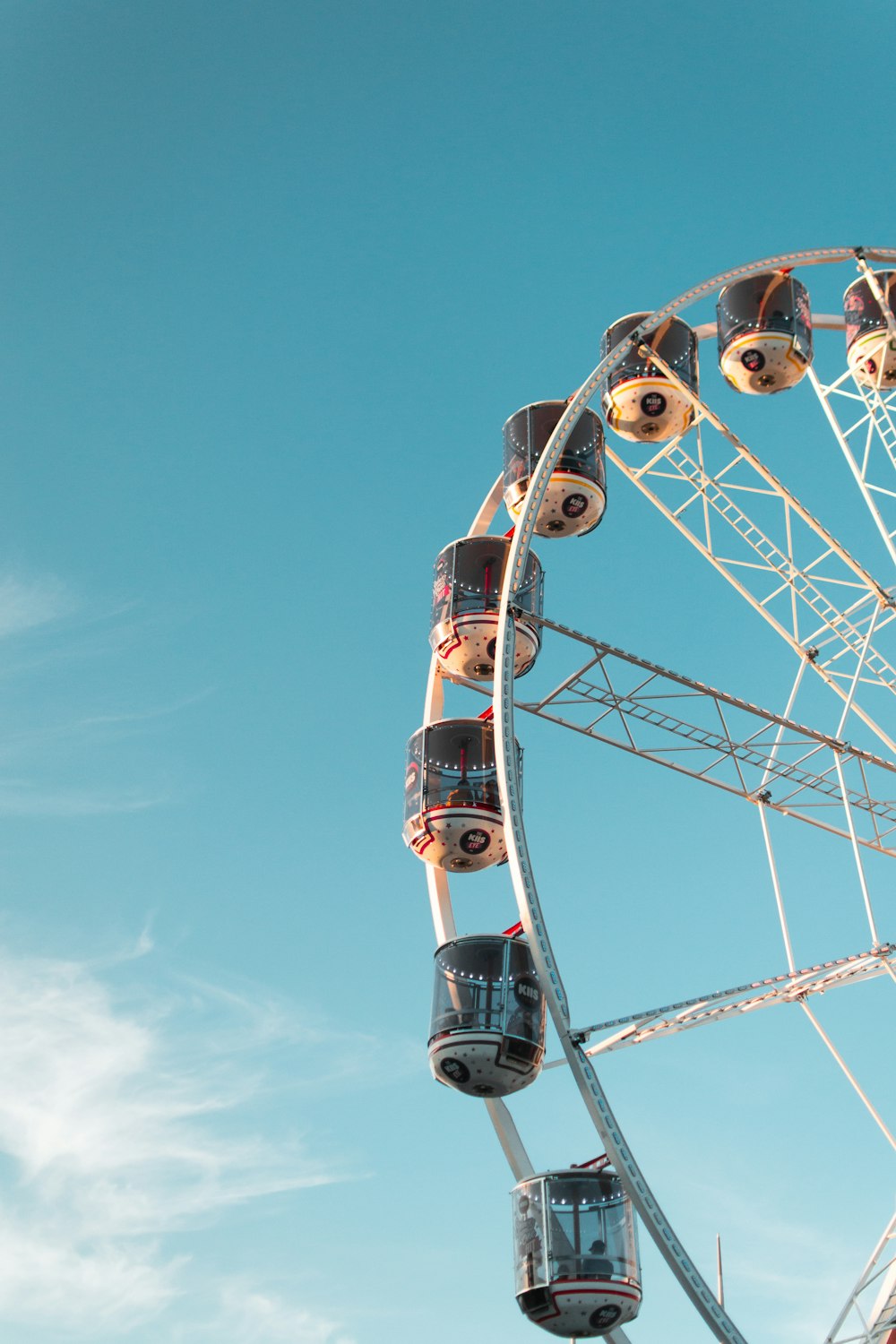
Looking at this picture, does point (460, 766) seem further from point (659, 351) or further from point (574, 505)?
point (659, 351)

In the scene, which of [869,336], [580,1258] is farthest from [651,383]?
[580,1258]

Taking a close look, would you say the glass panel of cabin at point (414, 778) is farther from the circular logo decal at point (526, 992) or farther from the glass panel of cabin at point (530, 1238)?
the glass panel of cabin at point (530, 1238)

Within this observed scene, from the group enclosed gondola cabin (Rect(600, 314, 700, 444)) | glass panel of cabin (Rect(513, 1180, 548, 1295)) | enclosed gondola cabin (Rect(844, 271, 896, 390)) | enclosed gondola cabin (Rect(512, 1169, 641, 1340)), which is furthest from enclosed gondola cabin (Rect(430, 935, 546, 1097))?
enclosed gondola cabin (Rect(844, 271, 896, 390))

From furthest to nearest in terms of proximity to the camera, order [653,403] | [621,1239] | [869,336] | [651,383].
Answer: [869,336]
[653,403]
[651,383]
[621,1239]

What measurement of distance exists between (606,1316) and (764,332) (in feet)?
37.4

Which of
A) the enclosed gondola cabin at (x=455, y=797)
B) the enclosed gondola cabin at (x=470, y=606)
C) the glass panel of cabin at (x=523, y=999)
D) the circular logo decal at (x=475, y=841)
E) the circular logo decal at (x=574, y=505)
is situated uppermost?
the circular logo decal at (x=574, y=505)

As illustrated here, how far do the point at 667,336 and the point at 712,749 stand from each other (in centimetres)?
531

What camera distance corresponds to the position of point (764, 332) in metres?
19.1

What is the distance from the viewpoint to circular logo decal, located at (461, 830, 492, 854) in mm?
16688

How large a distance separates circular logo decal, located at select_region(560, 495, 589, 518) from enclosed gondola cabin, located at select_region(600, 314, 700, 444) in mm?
1942

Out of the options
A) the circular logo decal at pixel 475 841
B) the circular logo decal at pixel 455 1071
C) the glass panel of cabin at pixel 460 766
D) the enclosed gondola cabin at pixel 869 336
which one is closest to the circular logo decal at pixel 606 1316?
the circular logo decal at pixel 455 1071

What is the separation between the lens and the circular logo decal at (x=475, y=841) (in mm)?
16688

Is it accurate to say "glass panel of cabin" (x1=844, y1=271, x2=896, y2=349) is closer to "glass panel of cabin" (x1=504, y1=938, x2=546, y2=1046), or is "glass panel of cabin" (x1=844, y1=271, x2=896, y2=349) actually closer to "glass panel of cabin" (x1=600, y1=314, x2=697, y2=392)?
"glass panel of cabin" (x1=600, y1=314, x2=697, y2=392)

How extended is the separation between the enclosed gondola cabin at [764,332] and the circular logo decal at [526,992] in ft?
27.8
